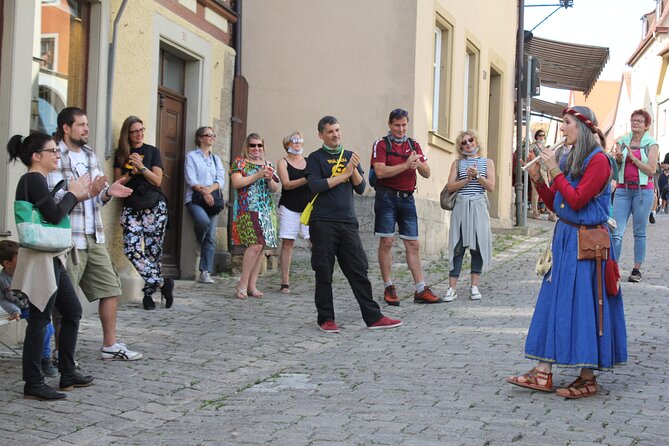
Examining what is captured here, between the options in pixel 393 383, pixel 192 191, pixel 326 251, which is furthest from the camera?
pixel 192 191

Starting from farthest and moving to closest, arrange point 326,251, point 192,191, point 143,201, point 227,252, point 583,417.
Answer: point 227,252 → point 192,191 → point 143,201 → point 326,251 → point 583,417

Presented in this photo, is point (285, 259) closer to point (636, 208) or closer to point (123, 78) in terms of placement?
point (123, 78)

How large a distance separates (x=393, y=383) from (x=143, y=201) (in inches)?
157

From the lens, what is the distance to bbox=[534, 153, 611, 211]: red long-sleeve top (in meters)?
6.16

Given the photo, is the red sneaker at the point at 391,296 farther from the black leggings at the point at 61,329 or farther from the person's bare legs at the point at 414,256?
the black leggings at the point at 61,329

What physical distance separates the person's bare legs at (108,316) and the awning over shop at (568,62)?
17.2 meters

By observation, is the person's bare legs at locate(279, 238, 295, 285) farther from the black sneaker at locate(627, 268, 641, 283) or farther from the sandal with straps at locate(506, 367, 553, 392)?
the sandal with straps at locate(506, 367, 553, 392)

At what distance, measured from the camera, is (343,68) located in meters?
14.4

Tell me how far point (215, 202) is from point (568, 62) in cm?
1586

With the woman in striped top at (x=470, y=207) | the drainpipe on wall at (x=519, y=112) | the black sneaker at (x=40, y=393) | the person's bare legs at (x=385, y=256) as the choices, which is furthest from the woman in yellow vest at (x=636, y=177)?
the drainpipe on wall at (x=519, y=112)

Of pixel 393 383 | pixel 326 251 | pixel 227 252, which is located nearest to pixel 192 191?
pixel 227 252

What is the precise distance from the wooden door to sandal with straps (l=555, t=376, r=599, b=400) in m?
6.56

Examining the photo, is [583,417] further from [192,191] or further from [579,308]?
[192,191]

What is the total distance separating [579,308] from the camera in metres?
6.14
